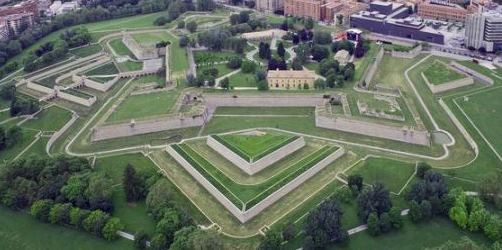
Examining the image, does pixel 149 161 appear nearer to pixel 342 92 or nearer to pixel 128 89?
pixel 128 89

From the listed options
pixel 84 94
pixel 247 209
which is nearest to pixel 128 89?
pixel 84 94

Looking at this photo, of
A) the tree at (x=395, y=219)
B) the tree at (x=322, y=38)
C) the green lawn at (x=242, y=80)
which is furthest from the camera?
the tree at (x=322, y=38)

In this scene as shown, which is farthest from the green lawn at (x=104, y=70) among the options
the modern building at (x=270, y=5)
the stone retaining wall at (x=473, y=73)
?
the stone retaining wall at (x=473, y=73)

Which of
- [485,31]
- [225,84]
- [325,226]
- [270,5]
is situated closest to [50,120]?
[225,84]

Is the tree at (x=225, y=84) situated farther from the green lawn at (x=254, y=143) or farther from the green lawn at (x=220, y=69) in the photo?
the green lawn at (x=254, y=143)

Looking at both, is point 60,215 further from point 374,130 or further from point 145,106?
point 374,130

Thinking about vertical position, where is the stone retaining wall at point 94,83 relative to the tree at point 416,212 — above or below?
above
